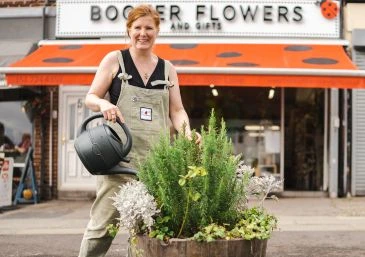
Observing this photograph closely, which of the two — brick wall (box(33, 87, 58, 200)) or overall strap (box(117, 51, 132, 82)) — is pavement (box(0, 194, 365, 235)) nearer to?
brick wall (box(33, 87, 58, 200))

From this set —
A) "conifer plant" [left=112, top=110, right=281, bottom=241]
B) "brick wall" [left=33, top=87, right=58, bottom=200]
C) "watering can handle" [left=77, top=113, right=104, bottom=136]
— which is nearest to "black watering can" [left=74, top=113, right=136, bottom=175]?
"watering can handle" [left=77, top=113, right=104, bottom=136]

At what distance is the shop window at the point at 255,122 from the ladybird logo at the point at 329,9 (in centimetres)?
173

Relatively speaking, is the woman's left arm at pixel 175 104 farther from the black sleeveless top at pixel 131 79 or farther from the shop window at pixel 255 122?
the shop window at pixel 255 122

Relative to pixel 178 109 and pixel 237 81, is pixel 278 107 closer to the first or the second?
pixel 237 81

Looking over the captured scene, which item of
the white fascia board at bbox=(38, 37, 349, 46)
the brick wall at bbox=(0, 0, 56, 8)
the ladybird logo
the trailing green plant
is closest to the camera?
the trailing green plant

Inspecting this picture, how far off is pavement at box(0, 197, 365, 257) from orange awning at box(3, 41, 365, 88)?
2.10 metres

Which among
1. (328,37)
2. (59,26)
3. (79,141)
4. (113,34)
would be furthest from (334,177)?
(79,141)

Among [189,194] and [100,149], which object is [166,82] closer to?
[100,149]

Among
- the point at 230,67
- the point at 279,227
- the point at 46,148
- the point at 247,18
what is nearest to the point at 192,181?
the point at 279,227

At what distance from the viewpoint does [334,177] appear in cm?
1134

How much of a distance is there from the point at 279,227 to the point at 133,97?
4647mm

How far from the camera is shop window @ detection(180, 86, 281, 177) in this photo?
11.8m

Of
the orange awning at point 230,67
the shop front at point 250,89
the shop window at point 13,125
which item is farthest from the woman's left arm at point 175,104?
the shop window at point 13,125

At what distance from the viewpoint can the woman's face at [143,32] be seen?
11.0 feet
